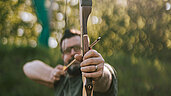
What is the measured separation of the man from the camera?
73cm

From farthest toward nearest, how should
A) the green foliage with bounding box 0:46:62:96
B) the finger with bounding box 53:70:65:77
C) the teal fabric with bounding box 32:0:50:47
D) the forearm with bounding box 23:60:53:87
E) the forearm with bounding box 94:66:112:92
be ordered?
the green foliage with bounding box 0:46:62:96
the teal fabric with bounding box 32:0:50:47
the forearm with bounding box 23:60:53:87
the finger with bounding box 53:70:65:77
the forearm with bounding box 94:66:112:92

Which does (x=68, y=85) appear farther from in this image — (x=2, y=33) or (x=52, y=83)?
(x=2, y=33)

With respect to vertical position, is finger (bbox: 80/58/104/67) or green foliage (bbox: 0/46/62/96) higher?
finger (bbox: 80/58/104/67)

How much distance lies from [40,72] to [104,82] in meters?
0.88

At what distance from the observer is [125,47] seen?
10.6ft

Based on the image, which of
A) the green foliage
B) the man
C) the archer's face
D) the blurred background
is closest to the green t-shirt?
the man

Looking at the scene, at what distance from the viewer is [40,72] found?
5.84 ft

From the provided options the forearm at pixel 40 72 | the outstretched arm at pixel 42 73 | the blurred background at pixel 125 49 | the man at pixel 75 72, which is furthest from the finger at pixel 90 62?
the blurred background at pixel 125 49

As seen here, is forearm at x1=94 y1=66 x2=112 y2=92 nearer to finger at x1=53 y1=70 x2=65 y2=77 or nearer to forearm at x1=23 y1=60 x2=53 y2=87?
finger at x1=53 y1=70 x2=65 y2=77

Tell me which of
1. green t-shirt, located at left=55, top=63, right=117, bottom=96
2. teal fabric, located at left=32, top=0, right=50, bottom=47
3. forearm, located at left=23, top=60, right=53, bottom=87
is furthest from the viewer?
teal fabric, located at left=32, top=0, right=50, bottom=47

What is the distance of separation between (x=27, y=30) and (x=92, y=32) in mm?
5485

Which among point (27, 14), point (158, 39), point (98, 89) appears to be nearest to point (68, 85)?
point (98, 89)

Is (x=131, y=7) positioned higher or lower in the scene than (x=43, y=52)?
higher

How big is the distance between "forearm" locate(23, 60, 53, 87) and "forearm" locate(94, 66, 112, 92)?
65cm
